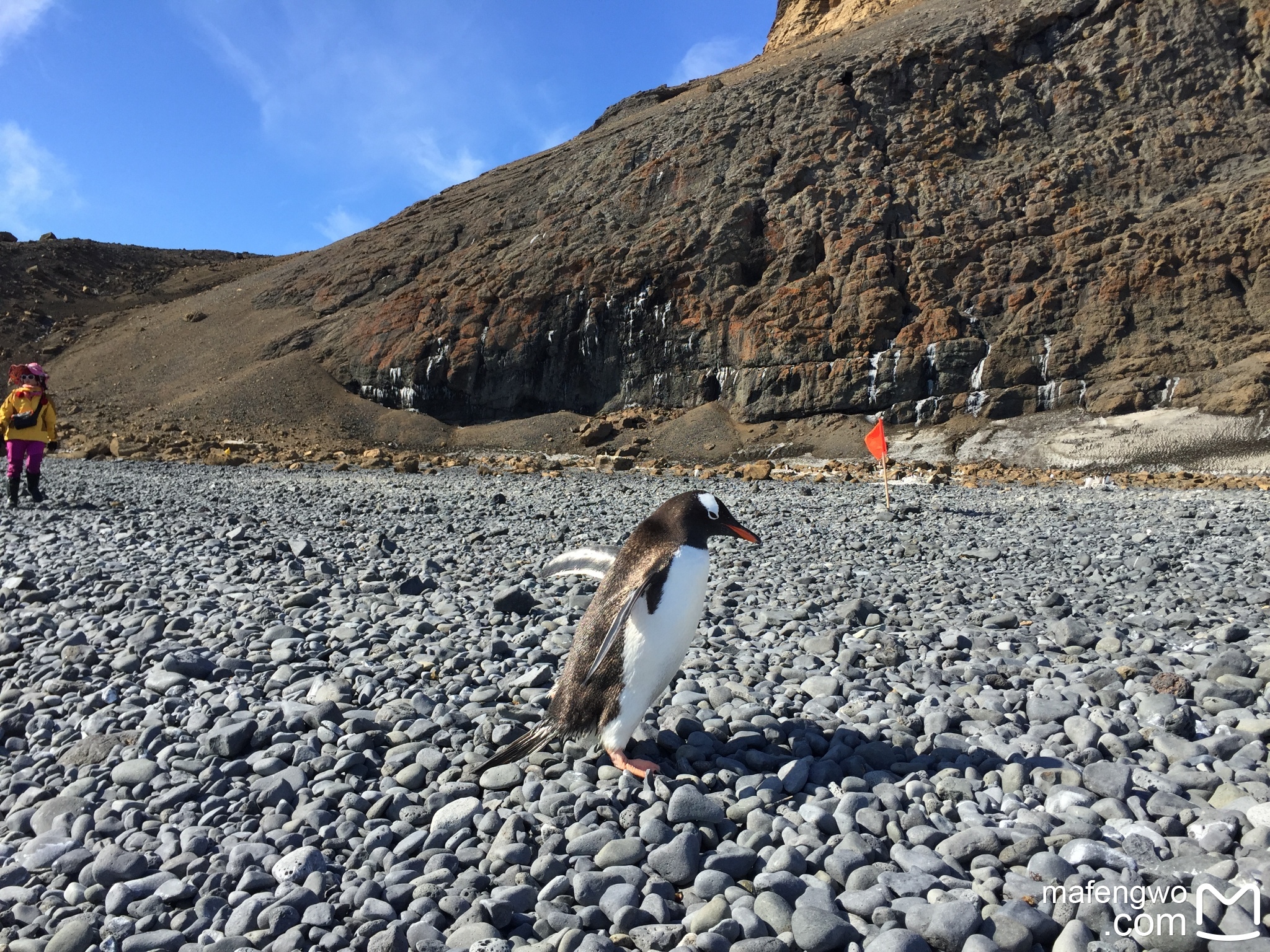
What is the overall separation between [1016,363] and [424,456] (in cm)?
2566

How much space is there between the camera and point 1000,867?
2.71 meters

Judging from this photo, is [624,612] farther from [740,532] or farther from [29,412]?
[29,412]

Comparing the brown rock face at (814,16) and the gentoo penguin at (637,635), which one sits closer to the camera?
the gentoo penguin at (637,635)

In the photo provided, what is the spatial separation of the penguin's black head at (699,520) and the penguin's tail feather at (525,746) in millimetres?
1164

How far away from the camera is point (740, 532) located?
3631 mm

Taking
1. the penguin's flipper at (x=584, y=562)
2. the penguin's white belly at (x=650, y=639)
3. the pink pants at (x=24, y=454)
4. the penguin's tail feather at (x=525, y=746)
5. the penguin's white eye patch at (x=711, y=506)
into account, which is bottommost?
the penguin's tail feather at (x=525, y=746)

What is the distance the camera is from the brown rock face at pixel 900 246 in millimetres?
30156

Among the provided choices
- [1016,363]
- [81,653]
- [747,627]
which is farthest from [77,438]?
[1016,363]

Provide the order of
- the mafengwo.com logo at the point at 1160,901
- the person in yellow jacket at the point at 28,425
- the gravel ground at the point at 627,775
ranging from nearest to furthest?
the mafengwo.com logo at the point at 1160,901 < the gravel ground at the point at 627,775 < the person in yellow jacket at the point at 28,425

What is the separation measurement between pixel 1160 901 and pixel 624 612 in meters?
2.22

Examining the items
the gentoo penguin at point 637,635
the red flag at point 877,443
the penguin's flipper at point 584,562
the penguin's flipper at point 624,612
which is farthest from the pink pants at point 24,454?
the red flag at point 877,443

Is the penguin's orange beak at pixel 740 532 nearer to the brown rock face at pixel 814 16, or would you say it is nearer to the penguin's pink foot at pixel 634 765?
the penguin's pink foot at pixel 634 765

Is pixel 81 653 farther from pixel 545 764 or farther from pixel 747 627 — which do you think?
pixel 747 627

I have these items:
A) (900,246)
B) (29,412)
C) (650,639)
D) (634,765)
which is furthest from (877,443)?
(900,246)
